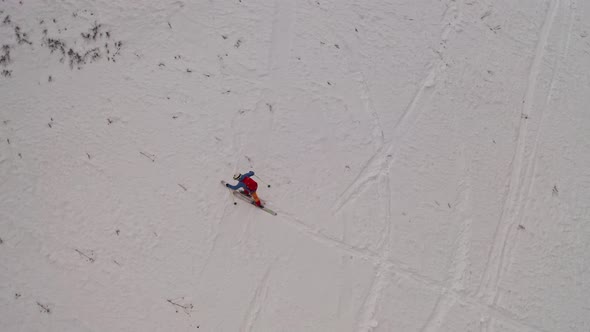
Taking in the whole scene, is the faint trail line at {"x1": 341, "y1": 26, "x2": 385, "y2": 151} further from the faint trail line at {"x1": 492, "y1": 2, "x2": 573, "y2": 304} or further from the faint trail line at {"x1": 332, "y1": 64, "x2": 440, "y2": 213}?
the faint trail line at {"x1": 492, "y1": 2, "x2": 573, "y2": 304}

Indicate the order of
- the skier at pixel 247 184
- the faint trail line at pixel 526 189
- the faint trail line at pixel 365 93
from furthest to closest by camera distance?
the faint trail line at pixel 365 93
the faint trail line at pixel 526 189
the skier at pixel 247 184

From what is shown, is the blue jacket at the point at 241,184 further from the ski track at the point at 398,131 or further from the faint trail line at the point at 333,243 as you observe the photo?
the ski track at the point at 398,131

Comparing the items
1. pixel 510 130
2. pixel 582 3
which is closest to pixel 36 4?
pixel 510 130

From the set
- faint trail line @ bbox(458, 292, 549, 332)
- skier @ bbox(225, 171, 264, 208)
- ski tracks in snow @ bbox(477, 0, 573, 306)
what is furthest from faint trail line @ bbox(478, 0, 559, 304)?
skier @ bbox(225, 171, 264, 208)

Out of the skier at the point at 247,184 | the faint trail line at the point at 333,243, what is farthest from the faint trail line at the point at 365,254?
the skier at the point at 247,184

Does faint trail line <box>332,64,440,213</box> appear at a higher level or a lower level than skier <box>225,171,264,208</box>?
higher

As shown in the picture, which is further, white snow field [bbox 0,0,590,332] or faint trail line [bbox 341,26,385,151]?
faint trail line [bbox 341,26,385,151]

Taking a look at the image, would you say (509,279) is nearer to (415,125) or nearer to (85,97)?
(415,125)
